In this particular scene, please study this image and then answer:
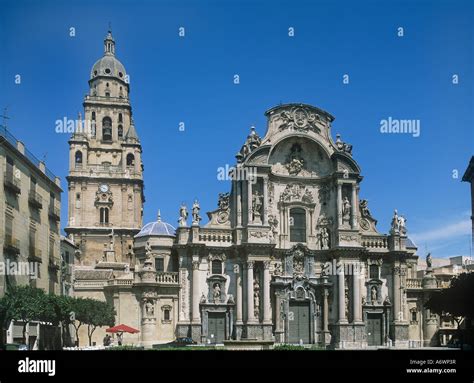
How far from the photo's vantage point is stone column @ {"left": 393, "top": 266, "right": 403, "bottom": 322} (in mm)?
48594

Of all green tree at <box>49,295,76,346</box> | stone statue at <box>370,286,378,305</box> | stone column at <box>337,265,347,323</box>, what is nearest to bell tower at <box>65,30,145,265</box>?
green tree at <box>49,295,76,346</box>

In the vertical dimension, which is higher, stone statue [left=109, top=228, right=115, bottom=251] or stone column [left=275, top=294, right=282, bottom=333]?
stone statue [left=109, top=228, right=115, bottom=251]

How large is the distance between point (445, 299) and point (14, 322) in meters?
25.7

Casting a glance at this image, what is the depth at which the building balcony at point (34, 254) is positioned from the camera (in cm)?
3631

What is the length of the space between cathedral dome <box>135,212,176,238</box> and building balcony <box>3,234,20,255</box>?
19026 mm

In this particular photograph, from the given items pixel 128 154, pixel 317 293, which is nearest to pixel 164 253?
pixel 317 293

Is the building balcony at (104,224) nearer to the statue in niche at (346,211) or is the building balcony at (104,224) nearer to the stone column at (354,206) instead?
the statue in niche at (346,211)

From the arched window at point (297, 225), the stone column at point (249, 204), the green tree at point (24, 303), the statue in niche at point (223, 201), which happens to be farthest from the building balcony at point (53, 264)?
the arched window at point (297, 225)

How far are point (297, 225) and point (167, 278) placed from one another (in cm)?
1085

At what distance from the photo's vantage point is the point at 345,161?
162ft

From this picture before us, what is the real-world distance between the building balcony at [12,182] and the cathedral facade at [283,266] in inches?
543

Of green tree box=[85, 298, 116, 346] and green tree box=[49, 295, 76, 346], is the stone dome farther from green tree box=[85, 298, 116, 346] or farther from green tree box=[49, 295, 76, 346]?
green tree box=[49, 295, 76, 346]

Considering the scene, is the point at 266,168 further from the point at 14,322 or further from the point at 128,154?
the point at 128,154
